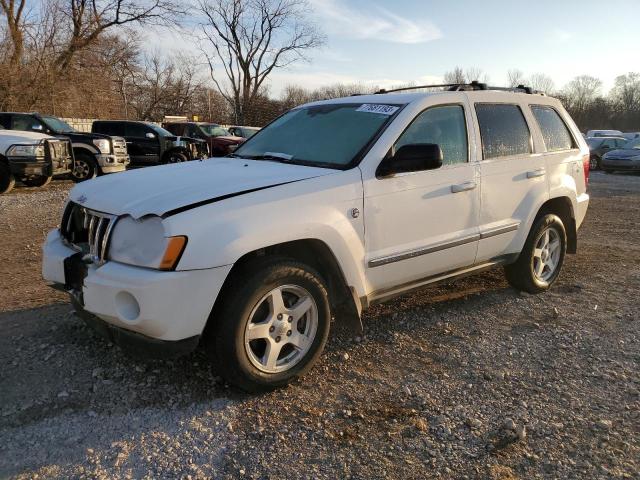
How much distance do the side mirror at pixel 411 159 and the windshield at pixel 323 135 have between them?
212mm

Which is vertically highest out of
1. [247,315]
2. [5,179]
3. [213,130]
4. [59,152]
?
[213,130]

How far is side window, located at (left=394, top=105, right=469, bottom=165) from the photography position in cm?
375

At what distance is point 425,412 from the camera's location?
293 cm

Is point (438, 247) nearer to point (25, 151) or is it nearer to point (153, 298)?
point (153, 298)

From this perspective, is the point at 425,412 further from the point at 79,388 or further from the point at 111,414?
the point at 79,388

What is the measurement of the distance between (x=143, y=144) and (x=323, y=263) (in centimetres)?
1464

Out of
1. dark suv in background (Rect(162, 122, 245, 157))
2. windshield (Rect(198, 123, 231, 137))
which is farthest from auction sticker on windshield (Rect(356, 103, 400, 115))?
windshield (Rect(198, 123, 231, 137))

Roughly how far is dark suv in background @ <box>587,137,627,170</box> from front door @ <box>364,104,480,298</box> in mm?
21155

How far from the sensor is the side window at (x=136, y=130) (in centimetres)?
1653

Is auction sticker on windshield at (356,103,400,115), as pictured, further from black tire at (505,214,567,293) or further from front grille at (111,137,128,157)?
front grille at (111,137,128,157)

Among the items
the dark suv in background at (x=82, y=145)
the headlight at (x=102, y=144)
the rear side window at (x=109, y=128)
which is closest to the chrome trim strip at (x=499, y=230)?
the dark suv in background at (x=82, y=145)

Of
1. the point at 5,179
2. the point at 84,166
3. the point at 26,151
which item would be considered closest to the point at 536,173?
the point at 26,151

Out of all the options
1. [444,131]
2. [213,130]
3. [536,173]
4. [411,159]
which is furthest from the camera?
[213,130]

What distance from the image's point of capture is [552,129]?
4973 mm
